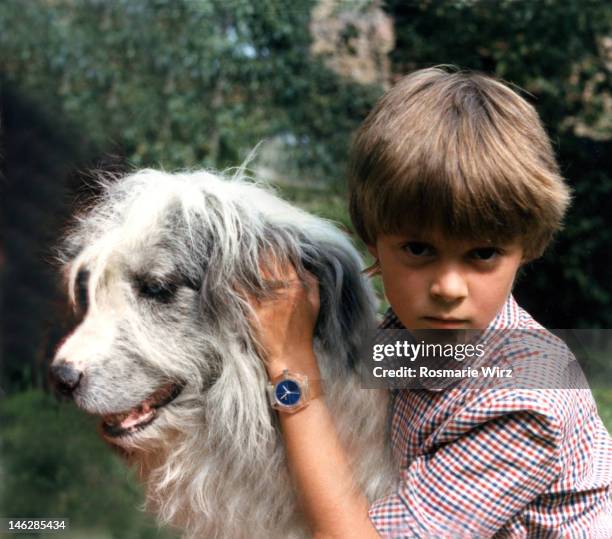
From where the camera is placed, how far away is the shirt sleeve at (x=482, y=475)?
900 millimetres

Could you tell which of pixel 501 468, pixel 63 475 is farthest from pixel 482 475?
pixel 63 475

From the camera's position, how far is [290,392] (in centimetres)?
101

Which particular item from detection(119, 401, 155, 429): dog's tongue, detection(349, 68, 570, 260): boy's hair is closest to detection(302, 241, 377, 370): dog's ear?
detection(349, 68, 570, 260): boy's hair

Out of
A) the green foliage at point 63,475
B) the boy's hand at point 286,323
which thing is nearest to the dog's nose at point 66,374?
the boy's hand at point 286,323

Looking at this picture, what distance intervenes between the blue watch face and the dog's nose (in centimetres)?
25

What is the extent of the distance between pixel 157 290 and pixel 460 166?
17.0 inches

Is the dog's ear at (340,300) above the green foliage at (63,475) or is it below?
above

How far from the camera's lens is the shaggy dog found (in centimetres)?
101

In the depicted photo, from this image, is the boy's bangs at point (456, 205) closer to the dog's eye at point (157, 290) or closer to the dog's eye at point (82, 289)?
the dog's eye at point (157, 290)

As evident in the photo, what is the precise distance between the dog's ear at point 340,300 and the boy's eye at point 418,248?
17cm

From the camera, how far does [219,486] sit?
41.9 inches

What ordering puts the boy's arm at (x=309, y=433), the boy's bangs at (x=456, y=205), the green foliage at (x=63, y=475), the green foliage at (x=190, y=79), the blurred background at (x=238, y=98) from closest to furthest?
the boy's bangs at (x=456, y=205)
the boy's arm at (x=309, y=433)
the green foliage at (x=63, y=475)
the blurred background at (x=238, y=98)
the green foliage at (x=190, y=79)

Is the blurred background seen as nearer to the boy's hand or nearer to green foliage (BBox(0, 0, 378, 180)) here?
green foliage (BBox(0, 0, 378, 180))

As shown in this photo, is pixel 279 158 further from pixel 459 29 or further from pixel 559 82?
pixel 559 82
